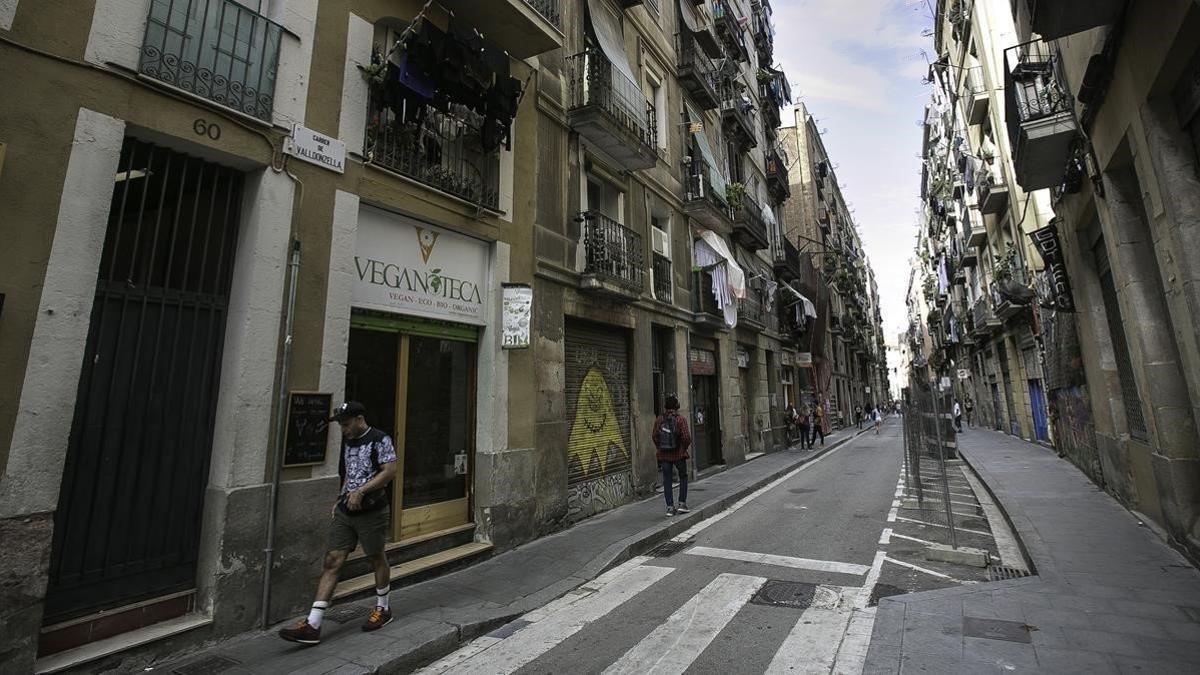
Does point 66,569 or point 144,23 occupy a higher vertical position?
point 144,23

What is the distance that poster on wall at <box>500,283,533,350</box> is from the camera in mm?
7625

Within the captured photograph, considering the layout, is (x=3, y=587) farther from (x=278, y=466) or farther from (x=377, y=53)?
(x=377, y=53)

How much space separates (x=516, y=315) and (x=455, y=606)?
3902 mm

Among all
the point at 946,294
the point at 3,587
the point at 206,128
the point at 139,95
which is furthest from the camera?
the point at 946,294

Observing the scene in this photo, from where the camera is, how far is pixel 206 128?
483cm

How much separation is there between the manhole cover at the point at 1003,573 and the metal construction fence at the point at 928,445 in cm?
60

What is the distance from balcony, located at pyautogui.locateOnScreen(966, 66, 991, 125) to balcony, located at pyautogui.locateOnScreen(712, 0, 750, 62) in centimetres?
808

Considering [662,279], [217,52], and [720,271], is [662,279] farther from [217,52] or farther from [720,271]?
[217,52]

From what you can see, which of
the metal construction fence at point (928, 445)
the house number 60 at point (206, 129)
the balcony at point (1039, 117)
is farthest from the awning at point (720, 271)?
the house number 60 at point (206, 129)

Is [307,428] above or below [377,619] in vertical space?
above

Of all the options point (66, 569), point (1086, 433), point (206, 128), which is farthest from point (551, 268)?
point (1086, 433)

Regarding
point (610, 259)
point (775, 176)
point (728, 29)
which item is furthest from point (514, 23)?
point (775, 176)

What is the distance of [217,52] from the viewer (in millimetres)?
5020

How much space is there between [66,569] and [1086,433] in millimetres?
16834
